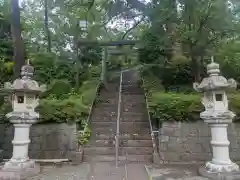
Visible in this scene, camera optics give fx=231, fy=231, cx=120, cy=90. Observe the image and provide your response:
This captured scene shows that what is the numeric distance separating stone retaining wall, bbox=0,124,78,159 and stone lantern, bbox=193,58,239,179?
3553mm

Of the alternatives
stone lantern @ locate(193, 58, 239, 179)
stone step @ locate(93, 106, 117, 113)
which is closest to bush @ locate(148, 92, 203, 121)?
stone lantern @ locate(193, 58, 239, 179)

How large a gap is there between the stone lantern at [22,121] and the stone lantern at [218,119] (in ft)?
12.9

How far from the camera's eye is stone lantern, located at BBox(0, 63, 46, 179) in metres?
5.16

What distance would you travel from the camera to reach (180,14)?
7996 mm

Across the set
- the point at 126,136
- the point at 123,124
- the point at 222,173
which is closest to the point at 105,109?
the point at 123,124

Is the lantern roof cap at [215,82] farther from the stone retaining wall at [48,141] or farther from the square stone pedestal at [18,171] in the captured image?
the square stone pedestal at [18,171]

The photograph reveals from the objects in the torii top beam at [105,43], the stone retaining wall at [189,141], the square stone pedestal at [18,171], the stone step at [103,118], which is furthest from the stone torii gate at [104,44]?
the square stone pedestal at [18,171]

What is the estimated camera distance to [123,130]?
7.54 m

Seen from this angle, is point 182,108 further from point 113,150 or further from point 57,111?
point 57,111

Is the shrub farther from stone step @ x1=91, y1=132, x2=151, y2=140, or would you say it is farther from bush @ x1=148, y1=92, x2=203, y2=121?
bush @ x1=148, y1=92, x2=203, y2=121

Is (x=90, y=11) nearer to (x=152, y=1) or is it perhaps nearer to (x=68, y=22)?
(x=68, y=22)

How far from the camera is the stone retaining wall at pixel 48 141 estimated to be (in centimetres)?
652

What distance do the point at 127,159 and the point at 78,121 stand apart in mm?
1876

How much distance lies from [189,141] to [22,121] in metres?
4.45
